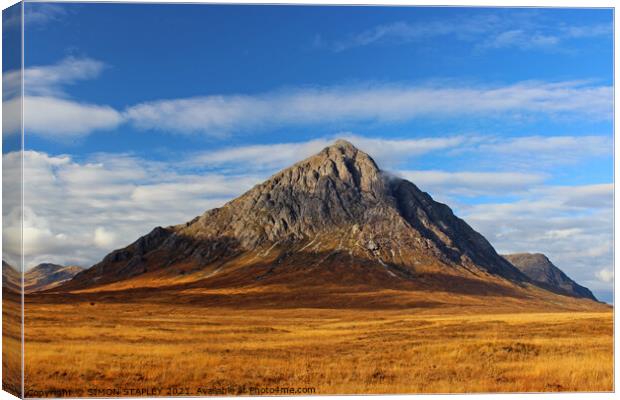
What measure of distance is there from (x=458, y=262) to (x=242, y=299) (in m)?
68.2

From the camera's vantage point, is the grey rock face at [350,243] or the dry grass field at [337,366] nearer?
the dry grass field at [337,366]

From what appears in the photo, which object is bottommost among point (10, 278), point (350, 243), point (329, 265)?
point (10, 278)

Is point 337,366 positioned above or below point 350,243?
below

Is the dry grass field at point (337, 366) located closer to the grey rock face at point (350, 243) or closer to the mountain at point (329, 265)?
the mountain at point (329, 265)

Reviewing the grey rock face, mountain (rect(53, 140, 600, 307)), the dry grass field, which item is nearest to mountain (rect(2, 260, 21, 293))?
the dry grass field

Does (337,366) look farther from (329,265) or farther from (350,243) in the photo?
(350,243)

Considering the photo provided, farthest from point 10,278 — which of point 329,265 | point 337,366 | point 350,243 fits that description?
point 350,243

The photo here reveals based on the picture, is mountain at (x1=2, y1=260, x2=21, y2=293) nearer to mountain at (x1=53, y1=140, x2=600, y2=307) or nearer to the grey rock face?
mountain at (x1=53, y1=140, x2=600, y2=307)

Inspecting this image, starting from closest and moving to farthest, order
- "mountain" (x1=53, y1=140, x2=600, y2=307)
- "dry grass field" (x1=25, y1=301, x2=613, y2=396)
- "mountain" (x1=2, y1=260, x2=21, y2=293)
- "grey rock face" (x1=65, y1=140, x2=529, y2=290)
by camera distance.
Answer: "mountain" (x1=2, y1=260, x2=21, y2=293) < "dry grass field" (x1=25, y1=301, x2=613, y2=396) < "mountain" (x1=53, y1=140, x2=600, y2=307) < "grey rock face" (x1=65, y1=140, x2=529, y2=290)

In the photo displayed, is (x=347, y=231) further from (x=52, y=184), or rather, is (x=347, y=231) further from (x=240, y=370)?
(x=240, y=370)

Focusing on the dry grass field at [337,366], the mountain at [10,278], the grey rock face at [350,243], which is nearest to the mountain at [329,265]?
the grey rock face at [350,243]

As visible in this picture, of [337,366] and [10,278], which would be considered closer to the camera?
[10,278]

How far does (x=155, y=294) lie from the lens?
5719 inches

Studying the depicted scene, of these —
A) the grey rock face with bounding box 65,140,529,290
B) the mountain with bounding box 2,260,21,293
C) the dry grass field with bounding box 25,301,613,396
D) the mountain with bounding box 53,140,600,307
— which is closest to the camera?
the mountain with bounding box 2,260,21,293
